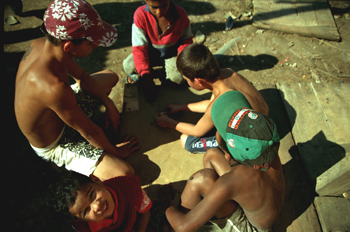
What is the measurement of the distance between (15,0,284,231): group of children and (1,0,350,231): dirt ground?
2.57 ft

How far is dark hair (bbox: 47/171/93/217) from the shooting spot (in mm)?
1520

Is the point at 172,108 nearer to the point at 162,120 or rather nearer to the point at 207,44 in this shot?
the point at 162,120

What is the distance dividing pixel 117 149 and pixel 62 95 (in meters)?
1.03

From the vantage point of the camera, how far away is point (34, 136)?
1992 millimetres

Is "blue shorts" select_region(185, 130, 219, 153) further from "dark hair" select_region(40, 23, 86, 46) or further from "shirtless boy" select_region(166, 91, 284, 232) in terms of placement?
"dark hair" select_region(40, 23, 86, 46)

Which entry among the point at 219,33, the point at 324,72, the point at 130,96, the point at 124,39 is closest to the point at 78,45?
the point at 130,96

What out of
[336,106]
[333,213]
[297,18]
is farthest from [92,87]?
[297,18]

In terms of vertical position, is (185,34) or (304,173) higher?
(185,34)

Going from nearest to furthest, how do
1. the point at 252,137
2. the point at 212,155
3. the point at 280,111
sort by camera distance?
the point at 252,137 → the point at 212,155 → the point at 280,111

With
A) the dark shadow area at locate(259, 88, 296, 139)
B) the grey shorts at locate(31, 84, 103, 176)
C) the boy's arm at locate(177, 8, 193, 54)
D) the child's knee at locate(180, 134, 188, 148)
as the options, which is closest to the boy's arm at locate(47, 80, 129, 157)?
the grey shorts at locate(31, 84, 103, 176)

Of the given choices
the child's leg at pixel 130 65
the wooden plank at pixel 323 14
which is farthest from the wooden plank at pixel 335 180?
the wooden plank at pixel 323 14

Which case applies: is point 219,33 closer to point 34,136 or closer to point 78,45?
point 78,45

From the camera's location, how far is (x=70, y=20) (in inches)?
68.0

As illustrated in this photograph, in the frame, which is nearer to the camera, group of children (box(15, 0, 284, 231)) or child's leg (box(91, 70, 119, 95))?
group of children (box(15, 0, 284, 231))
